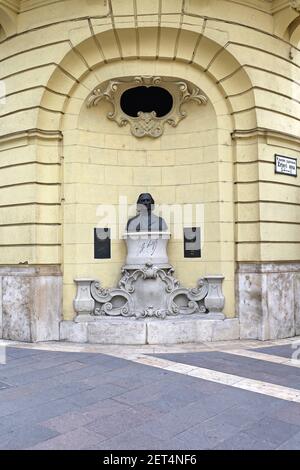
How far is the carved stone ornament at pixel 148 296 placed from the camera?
9.41 meters

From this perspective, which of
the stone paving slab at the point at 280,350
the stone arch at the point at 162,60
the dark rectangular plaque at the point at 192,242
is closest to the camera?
the stone paving slab at the point at 280,350

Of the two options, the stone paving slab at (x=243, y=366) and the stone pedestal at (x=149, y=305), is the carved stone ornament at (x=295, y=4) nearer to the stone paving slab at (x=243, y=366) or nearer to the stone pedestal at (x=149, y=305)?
the stone pedestal at (x=149, y=305)

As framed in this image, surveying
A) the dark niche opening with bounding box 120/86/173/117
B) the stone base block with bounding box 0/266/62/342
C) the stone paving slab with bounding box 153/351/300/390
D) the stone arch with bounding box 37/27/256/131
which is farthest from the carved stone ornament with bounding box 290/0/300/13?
the stone base block with bounding box 0/266/62/342

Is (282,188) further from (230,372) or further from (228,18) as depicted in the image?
(230,372)

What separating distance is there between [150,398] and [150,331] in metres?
3.40

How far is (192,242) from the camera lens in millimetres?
10031

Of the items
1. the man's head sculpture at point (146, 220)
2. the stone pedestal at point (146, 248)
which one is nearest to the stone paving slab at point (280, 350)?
the stone pedestal at point (146, 248)

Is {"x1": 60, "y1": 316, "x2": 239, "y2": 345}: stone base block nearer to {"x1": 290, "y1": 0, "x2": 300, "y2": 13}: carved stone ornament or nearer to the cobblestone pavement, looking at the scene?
the cobblestone pavement

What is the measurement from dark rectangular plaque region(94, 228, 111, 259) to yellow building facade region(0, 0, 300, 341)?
13 centimetres

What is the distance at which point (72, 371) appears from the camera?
686 cm

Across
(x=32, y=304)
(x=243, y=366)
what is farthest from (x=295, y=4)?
(x=32, y=304)

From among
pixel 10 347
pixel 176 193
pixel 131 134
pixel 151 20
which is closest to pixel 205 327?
pixel 176 193

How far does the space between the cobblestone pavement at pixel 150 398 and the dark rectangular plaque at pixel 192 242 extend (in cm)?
243

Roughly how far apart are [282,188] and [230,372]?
499 cm
